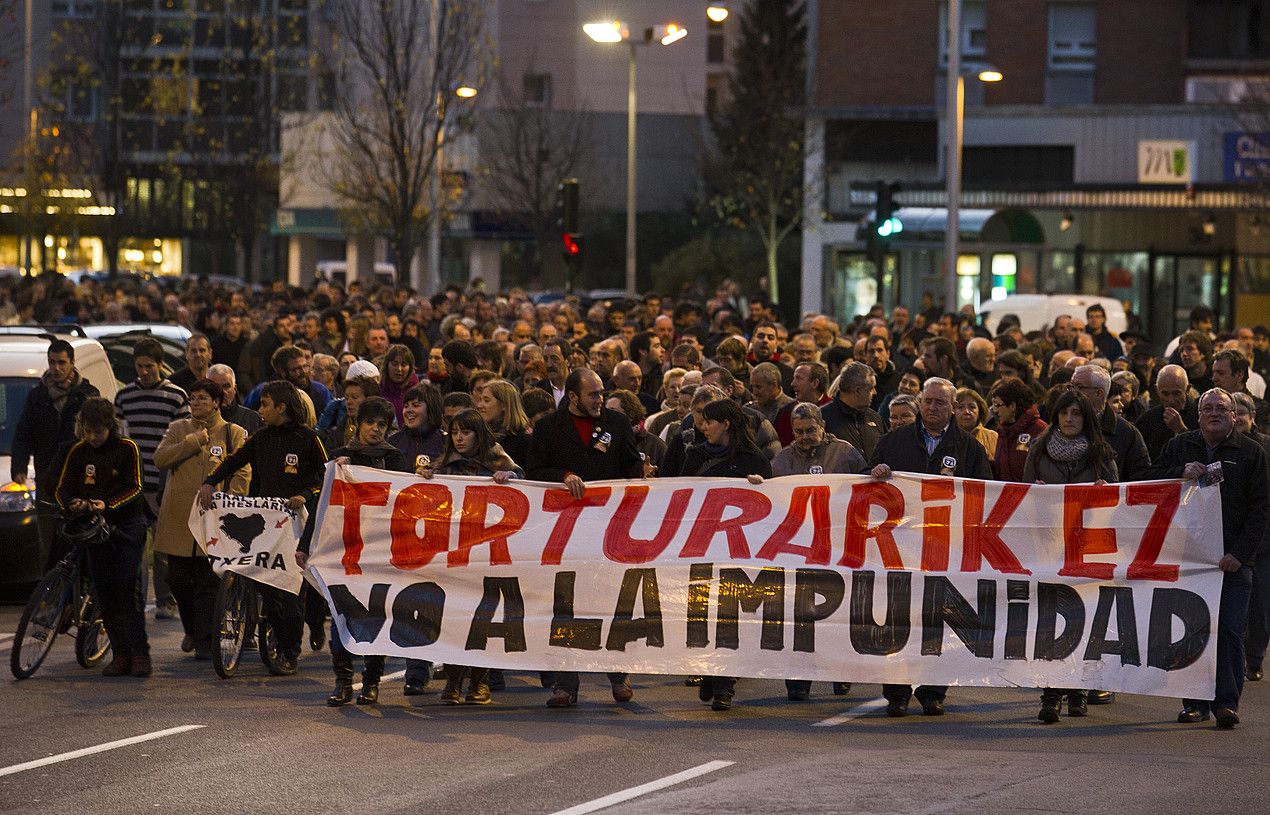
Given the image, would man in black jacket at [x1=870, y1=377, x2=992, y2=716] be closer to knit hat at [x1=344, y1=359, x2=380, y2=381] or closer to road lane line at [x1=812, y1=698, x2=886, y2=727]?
road lane line at [x1=812, y1=698, x2=886, y2=727]

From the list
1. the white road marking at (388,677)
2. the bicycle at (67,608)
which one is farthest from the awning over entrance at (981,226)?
the bicycle at (67,608)

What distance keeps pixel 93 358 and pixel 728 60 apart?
6901 centimetres

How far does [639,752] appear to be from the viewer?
9961 millimetres

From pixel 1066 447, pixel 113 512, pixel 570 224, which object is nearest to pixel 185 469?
pixel 113 512

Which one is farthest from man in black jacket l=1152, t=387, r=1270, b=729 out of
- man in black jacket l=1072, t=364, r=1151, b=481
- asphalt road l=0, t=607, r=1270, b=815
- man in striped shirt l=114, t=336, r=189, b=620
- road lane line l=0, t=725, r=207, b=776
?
man in striped shirt l=114, t=336, r=189, b=620

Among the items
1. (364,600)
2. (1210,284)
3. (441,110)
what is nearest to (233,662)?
(364,600)

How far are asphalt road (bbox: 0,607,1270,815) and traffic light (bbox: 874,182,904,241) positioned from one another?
693 inches

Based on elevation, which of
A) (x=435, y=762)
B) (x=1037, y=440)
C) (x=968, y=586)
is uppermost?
(x=1037, y=440)

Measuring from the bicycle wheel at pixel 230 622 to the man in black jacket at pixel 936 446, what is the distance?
3.90 metres

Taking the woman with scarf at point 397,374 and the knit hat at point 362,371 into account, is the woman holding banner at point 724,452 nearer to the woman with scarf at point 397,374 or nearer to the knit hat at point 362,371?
the knit hat at point 362,371

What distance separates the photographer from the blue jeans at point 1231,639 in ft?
36.0

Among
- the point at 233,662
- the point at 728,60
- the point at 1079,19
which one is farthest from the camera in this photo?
the point at 728,60

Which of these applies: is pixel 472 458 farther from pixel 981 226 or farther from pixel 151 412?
pixel 981 226

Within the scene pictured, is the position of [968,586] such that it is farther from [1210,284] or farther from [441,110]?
[1210,284]
